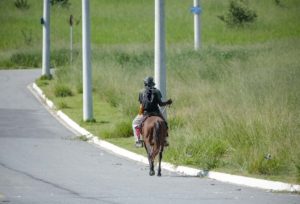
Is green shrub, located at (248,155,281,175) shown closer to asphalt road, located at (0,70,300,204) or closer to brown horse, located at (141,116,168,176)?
asphalt road, located at (0,70,300,204)

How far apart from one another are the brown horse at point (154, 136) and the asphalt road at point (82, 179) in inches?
16.9

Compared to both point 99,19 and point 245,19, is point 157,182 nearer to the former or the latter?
point 245,19

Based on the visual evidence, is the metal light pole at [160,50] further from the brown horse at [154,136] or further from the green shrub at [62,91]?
the green shrub at [62,91]

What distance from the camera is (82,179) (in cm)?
1574

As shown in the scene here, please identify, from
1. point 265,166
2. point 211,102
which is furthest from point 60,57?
point 265,166

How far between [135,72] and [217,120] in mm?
14838

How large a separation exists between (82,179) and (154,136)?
161cm

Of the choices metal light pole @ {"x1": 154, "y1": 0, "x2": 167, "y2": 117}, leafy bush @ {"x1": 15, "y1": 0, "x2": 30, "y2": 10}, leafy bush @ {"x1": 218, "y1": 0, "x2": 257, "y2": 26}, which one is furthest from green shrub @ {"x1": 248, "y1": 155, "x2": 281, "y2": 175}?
leafy bush @ {"x1": 15, "y1": 0, "x2": 30, "y2": 10}

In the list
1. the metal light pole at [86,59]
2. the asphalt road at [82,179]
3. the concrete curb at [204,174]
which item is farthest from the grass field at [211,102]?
the asphalt road at [82,179]

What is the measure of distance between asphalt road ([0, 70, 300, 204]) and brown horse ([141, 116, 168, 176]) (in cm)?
43

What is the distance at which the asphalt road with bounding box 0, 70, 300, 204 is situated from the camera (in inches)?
521

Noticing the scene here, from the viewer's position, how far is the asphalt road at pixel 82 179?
1323 centimetres

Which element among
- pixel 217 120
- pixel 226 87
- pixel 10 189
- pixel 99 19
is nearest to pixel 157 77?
pixel 217 120

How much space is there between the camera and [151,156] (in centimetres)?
1630
